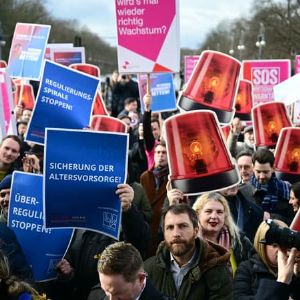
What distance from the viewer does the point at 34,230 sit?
4.67m

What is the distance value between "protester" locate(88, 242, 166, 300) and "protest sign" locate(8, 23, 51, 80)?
6.56 m

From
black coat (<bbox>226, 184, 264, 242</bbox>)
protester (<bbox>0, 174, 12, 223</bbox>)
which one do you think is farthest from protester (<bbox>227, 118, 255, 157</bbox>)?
protester (<bbox>0, 174, 12, 223</bbox>)

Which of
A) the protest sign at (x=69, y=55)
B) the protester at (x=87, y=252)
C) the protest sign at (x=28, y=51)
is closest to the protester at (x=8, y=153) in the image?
the protester at (x=87, y=252)

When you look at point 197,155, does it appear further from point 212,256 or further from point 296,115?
point 296,115

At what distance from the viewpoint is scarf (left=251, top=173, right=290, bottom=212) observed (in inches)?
Result: 231

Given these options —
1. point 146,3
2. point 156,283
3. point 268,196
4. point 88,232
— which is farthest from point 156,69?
point 156,283

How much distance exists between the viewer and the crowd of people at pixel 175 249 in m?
3.35

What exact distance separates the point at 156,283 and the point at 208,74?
353cm

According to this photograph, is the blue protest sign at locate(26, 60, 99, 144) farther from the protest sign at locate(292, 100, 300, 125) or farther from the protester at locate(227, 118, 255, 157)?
the protest sign at locate(292, 100, 300, 125)

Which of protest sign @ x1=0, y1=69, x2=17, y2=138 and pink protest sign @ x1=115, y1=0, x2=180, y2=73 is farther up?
pink protest sign @ x1=115, y1=0, x2=180, y2=73

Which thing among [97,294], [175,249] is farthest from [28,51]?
[97,294]

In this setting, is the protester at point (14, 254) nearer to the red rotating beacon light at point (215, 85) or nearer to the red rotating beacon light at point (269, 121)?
the red rotating beacon light at point (215, 85)

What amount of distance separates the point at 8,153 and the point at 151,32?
5.35 ft

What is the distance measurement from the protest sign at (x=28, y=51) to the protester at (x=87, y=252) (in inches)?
205
